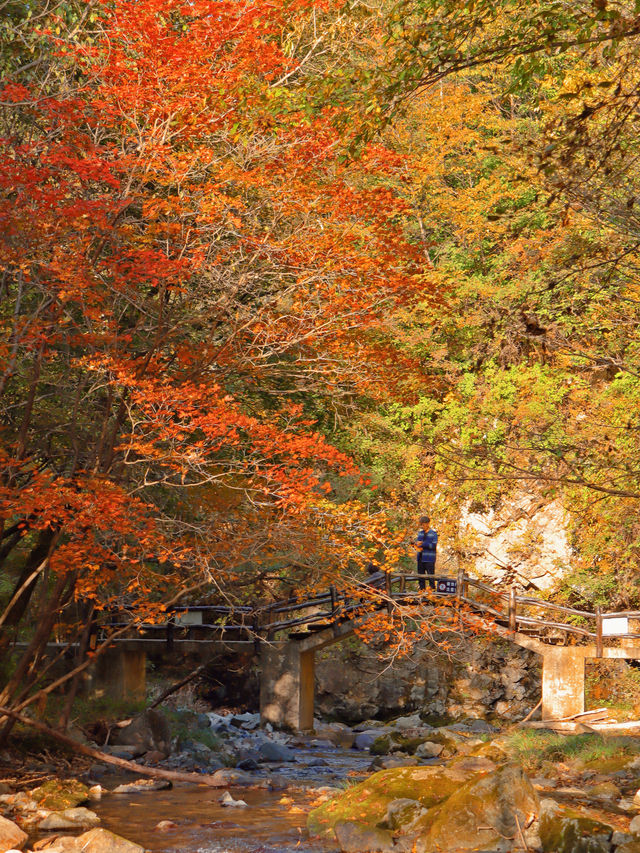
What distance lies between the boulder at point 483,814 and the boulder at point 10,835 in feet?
14.2

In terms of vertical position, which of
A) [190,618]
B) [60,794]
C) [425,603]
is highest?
[425,603]

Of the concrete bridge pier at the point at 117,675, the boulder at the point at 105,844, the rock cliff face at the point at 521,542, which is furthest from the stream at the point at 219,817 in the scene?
the rock cliff face at the point at 521,542

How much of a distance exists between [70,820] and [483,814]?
508 cm

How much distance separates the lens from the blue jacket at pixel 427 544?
19.2 m

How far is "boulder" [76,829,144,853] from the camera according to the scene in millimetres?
9766

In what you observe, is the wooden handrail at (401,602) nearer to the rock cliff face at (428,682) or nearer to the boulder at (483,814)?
the rock cliff face at (428,682)

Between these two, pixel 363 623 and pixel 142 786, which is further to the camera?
pixel 363 623

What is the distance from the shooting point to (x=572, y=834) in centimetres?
884


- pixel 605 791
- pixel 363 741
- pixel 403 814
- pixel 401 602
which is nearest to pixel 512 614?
pixel 401 602

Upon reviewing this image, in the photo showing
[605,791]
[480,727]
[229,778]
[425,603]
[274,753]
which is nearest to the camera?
[605,791]

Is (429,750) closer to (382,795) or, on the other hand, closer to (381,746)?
(381,746)

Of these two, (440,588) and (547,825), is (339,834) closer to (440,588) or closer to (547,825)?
(547,825)

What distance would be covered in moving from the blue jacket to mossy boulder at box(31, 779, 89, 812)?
8587 mm

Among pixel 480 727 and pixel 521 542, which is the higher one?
pixel 521 542
